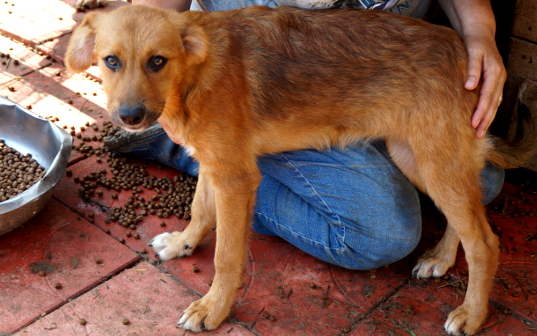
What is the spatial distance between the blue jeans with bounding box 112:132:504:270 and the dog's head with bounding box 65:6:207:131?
1026 mm

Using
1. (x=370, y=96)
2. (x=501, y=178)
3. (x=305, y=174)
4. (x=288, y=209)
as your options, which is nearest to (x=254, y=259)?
(x=288, y=209)

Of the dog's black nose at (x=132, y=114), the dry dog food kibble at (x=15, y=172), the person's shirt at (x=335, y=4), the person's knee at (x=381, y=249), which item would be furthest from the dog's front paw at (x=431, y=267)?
the dry dog food kibble at (x=15, y=172)

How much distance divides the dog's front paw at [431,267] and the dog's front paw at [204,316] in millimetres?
1248

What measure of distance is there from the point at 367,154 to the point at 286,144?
524mm

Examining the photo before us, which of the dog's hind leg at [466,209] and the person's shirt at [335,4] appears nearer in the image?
the dog's hind leg at [466,209]

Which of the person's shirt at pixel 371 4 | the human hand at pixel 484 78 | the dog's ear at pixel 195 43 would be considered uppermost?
the dog's ear at pixel 195 43

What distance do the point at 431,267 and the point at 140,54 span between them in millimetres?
2172

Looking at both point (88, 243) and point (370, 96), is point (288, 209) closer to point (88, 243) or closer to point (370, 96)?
point (370, 96)

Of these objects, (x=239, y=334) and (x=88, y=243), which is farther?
(x=88, y=243)

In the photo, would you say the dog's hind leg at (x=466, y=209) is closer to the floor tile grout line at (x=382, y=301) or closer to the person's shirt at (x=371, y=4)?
the floor tile grout line at (x=382, y=301)

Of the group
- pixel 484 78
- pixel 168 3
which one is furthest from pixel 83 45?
pixel 484 78

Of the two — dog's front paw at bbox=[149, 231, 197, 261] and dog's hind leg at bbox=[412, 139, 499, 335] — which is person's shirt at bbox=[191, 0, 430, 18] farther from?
dog's front paw at bbox=[149, 231, 197, 261]

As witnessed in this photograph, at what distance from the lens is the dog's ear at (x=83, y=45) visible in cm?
280

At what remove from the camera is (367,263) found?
3.44 metres
